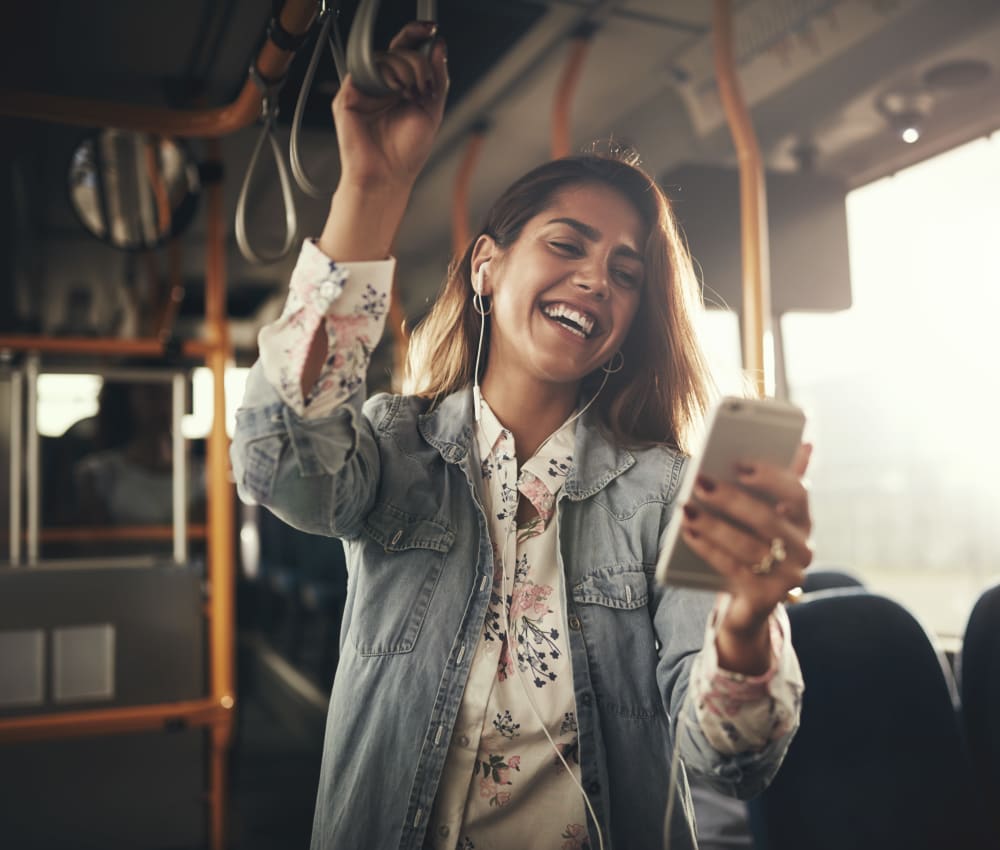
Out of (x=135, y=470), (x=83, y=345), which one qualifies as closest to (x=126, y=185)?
(x=83, y=345)

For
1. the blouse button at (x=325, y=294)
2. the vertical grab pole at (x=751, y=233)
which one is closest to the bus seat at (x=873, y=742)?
the vertical grab pole at (x=751, y=233)

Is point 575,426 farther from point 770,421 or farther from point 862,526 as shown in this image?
point 862,526

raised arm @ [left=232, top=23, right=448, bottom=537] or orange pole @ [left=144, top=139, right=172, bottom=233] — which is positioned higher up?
orange pole @ [left=144, top=139, right=172, bottom=233]

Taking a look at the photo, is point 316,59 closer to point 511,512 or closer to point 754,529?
point 511,512

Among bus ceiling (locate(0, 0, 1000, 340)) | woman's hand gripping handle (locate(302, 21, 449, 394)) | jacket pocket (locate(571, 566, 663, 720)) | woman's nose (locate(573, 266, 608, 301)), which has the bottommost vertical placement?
jacket pocket (locate(571, 566, 663, 720))

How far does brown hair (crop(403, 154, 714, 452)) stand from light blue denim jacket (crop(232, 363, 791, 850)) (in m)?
0.08

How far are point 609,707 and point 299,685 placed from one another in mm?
4406

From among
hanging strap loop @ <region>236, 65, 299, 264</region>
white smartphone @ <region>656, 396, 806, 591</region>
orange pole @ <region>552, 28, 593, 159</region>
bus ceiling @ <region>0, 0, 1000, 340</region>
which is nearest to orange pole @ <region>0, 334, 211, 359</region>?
bus ceiling @ <region>0, 0, 1000, 340</region>

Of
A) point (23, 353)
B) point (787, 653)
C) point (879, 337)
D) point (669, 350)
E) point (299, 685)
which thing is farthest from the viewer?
point (299, 685)

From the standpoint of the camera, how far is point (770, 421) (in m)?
0.65

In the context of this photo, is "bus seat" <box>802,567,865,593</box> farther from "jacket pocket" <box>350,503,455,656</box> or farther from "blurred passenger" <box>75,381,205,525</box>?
"blurred passenger" <box>75,381,205,525</box>

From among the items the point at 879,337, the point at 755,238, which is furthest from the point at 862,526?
the point at 755,238

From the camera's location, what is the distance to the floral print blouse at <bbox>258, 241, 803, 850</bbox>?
74 centimetres

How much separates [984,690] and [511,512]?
1312 mm
